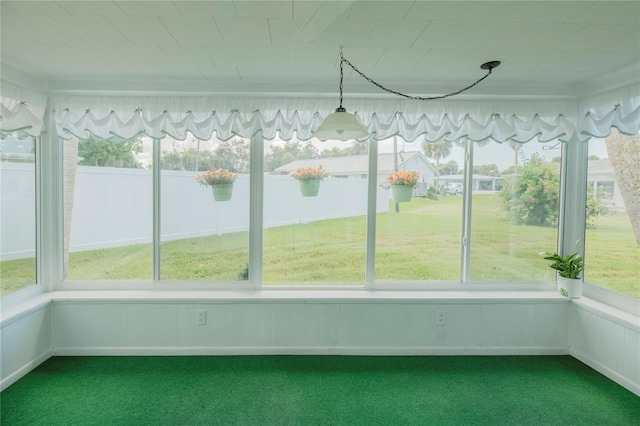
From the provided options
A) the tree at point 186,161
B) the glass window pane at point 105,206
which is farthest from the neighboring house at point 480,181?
the glass window pane at point 105,206

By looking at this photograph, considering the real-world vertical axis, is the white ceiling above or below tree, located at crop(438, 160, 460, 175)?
above

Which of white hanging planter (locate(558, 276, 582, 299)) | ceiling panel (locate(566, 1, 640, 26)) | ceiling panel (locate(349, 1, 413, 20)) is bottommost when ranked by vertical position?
white hanging planter (locate(558, 276, 582, 299))

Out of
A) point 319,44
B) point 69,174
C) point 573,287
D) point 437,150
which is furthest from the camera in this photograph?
point 437,150

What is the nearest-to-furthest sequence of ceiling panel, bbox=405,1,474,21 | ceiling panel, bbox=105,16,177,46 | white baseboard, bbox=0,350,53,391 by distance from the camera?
1. ceiling panel, bbox=405,1,474,21
2. ceiling panel, bbox=105,16,177,46
3. white baseboard, bbox=0,350,53,391

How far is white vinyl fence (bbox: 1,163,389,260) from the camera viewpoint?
10.5 ft

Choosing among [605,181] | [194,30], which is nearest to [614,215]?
[605,181]

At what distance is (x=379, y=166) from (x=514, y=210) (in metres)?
1.36

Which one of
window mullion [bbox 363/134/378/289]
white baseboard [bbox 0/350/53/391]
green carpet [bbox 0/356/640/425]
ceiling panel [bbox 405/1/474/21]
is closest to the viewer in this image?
ceiling panel [bbox 405/1/474/21]

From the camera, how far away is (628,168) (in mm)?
2814

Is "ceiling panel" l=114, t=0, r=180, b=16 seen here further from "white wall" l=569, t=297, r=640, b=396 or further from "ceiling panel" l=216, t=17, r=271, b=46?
"white wall" l=569, t=297, r=640, b=396

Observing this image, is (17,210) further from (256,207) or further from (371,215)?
(371,215)

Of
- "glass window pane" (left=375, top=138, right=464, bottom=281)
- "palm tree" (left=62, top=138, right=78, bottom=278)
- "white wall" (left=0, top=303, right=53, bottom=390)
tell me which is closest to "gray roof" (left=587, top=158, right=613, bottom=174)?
"glass window pane" (left=375, top=138, right=464, bottom=281)

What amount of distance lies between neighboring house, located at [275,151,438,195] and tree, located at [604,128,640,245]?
1.43 metres

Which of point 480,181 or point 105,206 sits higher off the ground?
point 480,181
